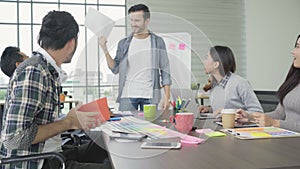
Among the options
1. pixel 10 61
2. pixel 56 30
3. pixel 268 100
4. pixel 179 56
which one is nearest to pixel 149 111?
pixel 179 56

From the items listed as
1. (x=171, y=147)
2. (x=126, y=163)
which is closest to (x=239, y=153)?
(x=171, y=147)

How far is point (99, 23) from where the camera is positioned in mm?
1256

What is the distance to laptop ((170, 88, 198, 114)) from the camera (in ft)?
5.58

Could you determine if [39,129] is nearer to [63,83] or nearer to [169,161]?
[63,83]

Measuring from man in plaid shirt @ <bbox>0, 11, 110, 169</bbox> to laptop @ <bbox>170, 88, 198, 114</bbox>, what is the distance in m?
0.62

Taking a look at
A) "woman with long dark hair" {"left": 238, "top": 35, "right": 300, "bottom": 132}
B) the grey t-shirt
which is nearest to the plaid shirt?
"woman with long dark hair" {"left": 238, "top": 35, "right": 300, "bottom": 132}

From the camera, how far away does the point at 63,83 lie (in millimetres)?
1351

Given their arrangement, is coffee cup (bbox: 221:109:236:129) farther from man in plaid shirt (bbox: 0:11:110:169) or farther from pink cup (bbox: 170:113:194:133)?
man in plaid shirt (bbox: 0:11:110:169)

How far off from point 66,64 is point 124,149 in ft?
1.49

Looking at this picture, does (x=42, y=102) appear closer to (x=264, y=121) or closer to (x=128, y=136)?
(x=128, y=136)

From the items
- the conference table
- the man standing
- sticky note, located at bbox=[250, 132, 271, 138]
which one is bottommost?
the conference table

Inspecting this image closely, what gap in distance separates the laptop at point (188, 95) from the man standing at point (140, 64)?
38 millimetres

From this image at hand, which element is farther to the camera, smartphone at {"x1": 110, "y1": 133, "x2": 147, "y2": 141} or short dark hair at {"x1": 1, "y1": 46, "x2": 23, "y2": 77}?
short dark hair at {"x1": 1, "y1": 46, "x2": 23, "y2": 77}

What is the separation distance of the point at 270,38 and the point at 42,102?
492 centimetres
